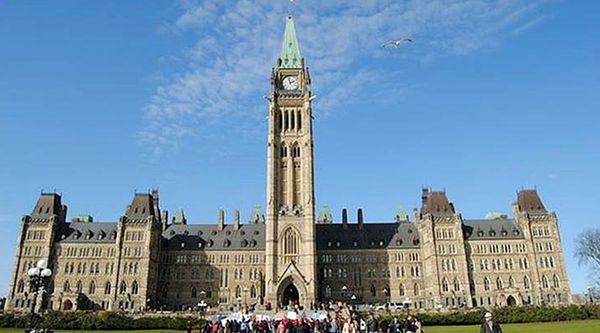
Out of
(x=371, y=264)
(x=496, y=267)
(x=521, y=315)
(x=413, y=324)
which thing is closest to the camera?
(x=413, y=324)

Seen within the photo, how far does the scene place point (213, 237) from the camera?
109 m

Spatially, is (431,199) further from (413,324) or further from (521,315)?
(413,324)

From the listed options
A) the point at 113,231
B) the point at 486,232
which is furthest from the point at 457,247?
the point at 113,231

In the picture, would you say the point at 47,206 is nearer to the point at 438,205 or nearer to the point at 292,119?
the point at 292,119

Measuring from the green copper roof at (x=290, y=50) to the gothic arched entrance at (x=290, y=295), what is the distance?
45.0m

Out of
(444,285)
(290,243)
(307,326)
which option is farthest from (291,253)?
(307,326)

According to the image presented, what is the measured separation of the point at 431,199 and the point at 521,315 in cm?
4897

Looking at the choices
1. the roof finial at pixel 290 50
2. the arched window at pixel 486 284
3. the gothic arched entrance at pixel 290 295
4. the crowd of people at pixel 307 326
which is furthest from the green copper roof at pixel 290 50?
the crowd of people at pixel 307 326

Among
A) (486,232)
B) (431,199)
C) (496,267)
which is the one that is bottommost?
(496,267)

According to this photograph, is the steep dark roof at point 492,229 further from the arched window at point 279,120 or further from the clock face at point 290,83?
the clock face at point 290,83

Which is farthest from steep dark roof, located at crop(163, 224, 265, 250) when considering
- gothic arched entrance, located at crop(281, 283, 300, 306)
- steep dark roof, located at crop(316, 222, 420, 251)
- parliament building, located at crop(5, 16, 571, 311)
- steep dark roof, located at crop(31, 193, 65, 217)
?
steep dark roof, located at crop(31, 193, 65, 217)

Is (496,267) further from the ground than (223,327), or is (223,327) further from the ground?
(496,267)

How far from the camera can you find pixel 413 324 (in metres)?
30.3

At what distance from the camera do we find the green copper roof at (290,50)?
10606 cm
